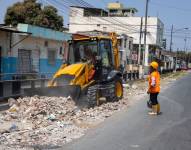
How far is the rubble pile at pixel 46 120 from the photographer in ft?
35.4

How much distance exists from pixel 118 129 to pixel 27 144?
3.47m

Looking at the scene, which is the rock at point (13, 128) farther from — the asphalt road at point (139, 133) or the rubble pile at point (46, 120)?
the asphalt road at point (139, 133)

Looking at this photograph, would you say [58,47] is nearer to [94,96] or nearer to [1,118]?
[94,96]

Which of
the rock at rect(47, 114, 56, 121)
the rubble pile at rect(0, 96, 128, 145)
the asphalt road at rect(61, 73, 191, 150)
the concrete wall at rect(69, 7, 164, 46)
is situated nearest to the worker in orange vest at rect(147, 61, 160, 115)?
the asphalt road at rect(61, 73, 191, 150)

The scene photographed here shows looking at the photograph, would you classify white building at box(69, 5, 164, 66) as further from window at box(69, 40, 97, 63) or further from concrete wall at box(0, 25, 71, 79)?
window at box(69, 40, 97, 63)

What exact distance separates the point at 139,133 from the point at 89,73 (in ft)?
22.9

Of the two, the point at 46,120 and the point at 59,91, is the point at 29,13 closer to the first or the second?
the point at 59,91

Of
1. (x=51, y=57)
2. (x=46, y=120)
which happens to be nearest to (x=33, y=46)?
(x=51, y=57)

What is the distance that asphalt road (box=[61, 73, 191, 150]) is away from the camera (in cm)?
1028

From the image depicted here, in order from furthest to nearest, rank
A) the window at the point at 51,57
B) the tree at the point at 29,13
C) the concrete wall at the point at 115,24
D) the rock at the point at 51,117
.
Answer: the concrete wall at the point at 115,24, the tree at the point at 29,13, the window at the point at 51,57, the rock at the point at 51,117

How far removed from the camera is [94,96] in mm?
18062

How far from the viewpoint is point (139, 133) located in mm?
12141

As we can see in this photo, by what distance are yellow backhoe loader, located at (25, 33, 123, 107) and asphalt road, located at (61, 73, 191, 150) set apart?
201cm

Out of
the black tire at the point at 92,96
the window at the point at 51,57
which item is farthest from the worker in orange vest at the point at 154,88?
the window at the point at 51,57
